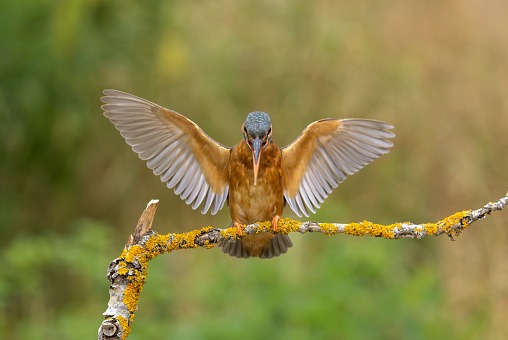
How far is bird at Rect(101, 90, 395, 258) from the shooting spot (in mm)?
2779

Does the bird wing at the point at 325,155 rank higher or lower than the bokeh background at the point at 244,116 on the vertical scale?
lower

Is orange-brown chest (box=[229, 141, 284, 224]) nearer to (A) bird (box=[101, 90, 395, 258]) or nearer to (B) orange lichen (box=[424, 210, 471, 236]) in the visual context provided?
(A) bird (box=[101, 90, 395, 258])

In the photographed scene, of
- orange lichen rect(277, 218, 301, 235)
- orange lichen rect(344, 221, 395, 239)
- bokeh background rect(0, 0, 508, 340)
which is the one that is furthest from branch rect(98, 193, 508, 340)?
bokeh background rect(0, 0, 508, 340)

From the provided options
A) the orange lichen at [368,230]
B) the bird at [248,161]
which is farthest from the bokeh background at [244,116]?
the orange lichen at [368,230]

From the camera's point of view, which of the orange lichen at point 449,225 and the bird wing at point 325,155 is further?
the bird wing at point 325,155

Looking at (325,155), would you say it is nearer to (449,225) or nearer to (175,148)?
(175,148)

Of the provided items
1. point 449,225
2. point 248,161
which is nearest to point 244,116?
point 248,161

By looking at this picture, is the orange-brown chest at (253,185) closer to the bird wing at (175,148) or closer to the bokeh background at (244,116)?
the bird wing at (175,148)

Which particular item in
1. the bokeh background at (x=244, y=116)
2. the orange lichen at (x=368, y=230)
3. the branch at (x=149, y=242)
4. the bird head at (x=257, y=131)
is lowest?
the branch at (x=149, y=242)

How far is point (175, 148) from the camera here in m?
2.87

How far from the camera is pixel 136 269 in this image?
2025mm

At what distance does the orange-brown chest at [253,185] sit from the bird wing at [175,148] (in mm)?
112

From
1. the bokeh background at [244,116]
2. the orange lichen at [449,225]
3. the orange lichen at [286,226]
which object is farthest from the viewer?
the bokeh background at [244,116]

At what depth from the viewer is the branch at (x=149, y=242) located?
1.92 meters
